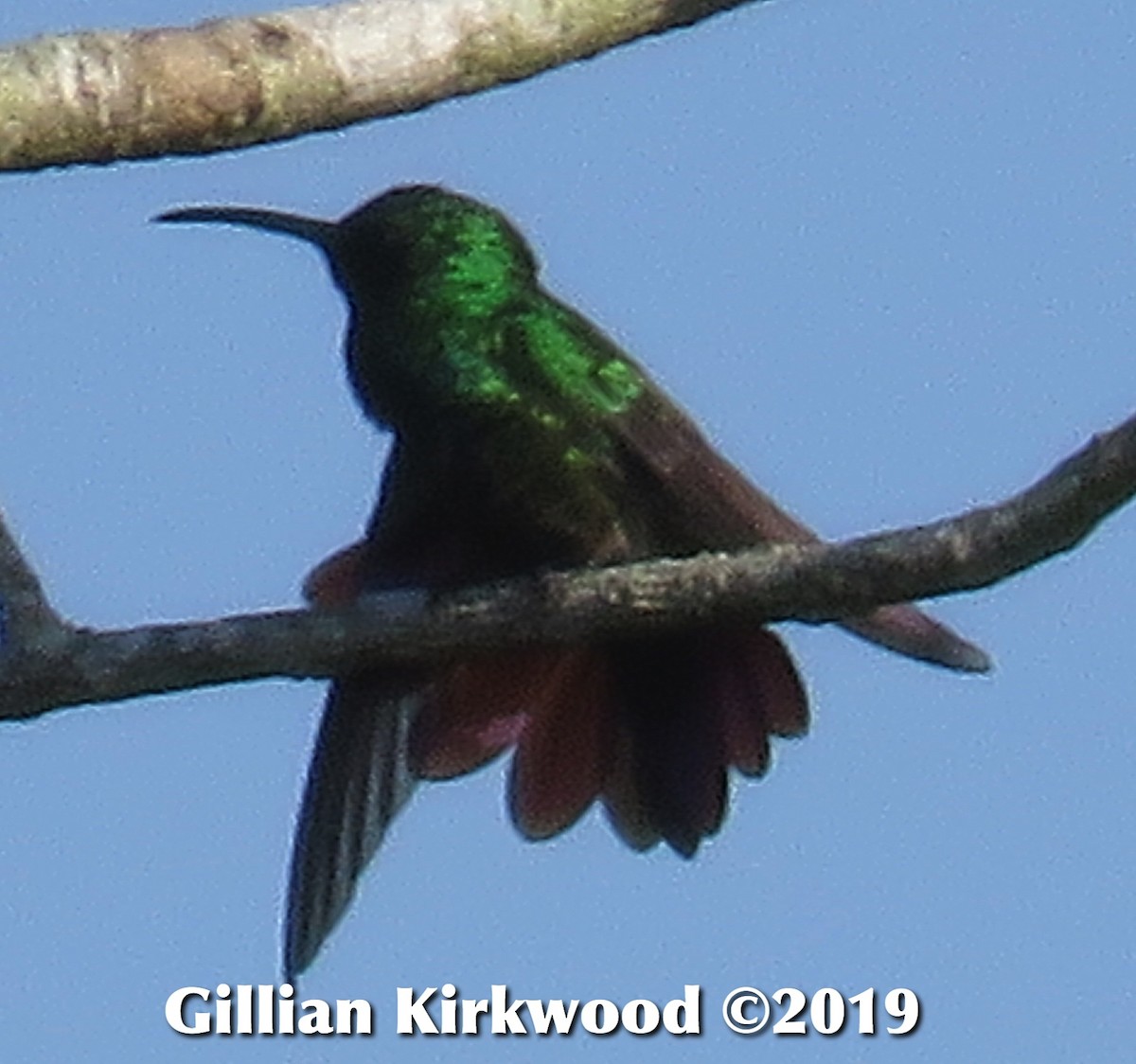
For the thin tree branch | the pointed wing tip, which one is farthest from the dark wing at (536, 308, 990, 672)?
the thin tree branch

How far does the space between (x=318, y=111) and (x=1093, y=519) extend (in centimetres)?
135

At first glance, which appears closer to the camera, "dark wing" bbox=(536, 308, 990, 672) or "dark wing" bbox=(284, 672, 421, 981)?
"dark wing" bbox=(536, 308, 990, 672)

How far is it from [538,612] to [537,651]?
363 millimetres

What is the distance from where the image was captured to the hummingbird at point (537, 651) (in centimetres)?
443

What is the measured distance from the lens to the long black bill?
194 inches

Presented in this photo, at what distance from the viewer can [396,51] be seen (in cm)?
409

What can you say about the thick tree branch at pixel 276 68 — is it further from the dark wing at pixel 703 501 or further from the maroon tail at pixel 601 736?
the maroon tail at pixel 601 736

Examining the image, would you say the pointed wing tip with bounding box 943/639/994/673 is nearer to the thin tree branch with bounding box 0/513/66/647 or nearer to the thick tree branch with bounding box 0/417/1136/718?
the thick tree branch with bounding box 0/417/1136/718

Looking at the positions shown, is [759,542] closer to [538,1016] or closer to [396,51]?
[396,51]

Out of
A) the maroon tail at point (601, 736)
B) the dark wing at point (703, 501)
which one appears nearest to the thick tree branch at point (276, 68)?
the dark wing at point (703, 501)

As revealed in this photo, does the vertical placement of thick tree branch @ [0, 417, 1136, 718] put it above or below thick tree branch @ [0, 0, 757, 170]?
below

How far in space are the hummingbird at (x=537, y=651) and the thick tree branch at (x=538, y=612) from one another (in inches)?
14.5

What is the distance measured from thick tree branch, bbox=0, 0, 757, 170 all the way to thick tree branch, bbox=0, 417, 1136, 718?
0.59 m

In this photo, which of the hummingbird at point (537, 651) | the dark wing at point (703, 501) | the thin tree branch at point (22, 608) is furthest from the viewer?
the hummingbird at point (537, 651)
